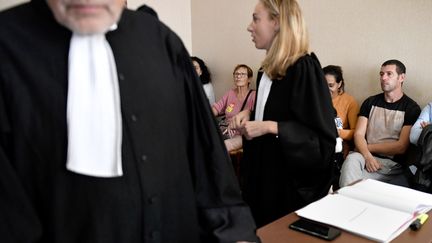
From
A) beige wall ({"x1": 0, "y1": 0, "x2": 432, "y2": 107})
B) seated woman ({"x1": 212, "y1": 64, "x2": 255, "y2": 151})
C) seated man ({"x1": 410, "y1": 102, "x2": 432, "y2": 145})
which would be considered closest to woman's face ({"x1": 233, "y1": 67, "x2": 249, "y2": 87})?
seated woman ({"x1": 212, "y1": 64, "x2": 255, "y2": 151})

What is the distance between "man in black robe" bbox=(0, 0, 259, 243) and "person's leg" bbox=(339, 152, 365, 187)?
253 centimetres

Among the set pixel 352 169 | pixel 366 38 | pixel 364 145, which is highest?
pixel 366 38

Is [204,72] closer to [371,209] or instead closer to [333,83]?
[333,83]

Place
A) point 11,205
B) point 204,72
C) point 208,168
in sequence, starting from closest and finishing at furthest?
point 11,205
point 208,168
point 204,72

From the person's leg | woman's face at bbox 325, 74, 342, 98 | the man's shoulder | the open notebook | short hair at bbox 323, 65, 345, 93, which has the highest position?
short hair at bbox 323, 65, 345, 93

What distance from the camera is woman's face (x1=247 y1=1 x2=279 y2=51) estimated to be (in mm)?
1923

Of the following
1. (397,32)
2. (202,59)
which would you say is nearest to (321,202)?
(397,32)

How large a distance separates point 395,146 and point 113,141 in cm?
305

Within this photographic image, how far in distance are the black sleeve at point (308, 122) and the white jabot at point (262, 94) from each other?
0.46 ft

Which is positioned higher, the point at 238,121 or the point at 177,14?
the point at 177,14

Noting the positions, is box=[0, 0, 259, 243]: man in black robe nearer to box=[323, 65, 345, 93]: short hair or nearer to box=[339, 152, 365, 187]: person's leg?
box=[339, 152, 365, 187]: person's leg

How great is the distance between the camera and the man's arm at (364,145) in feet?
11.0

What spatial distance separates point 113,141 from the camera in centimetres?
82

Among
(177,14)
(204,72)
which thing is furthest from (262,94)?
(177,14)
